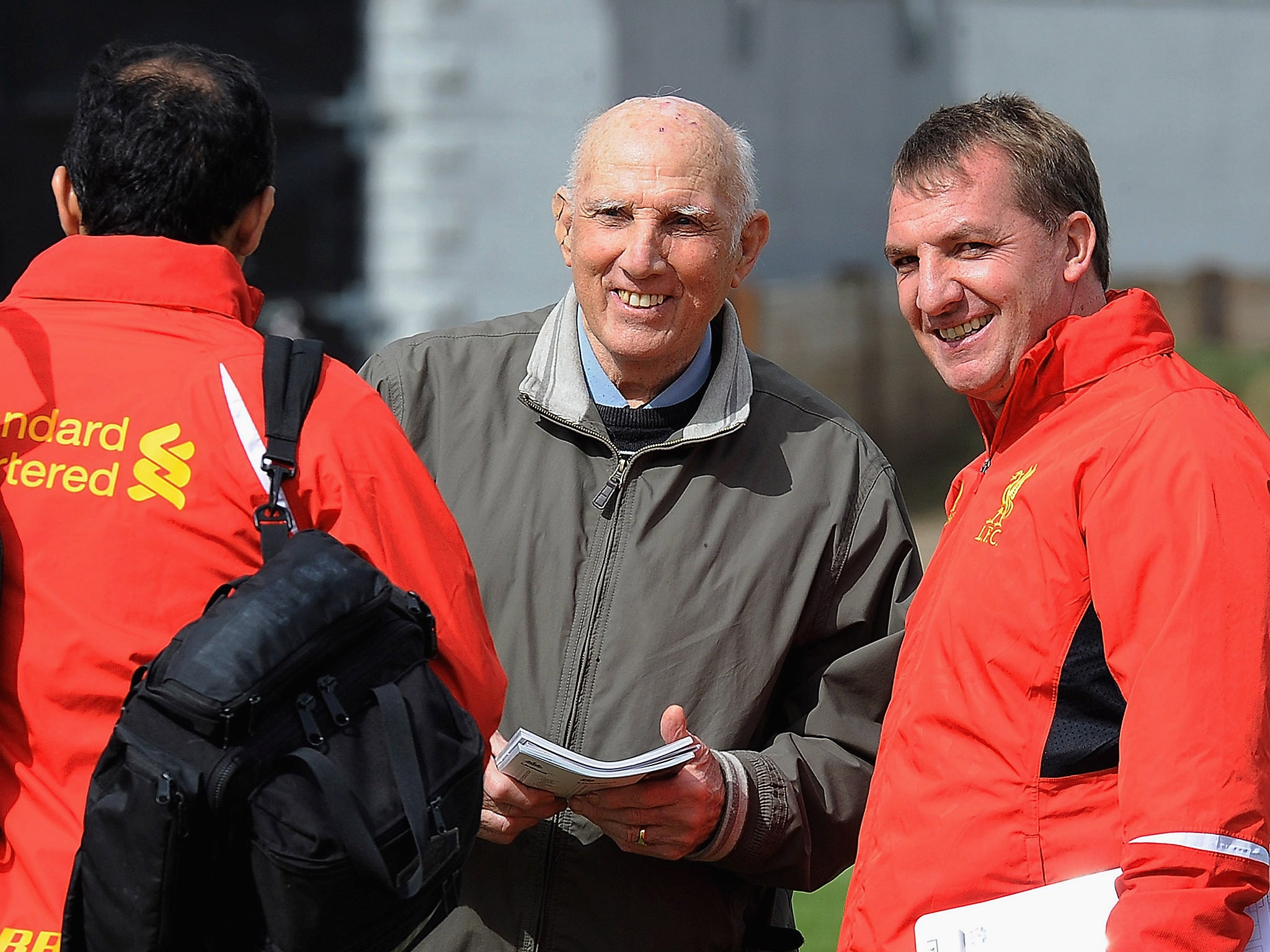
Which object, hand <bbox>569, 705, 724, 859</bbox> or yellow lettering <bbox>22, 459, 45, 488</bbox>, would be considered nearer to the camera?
yellow lettering <bbox>22, 459, 45, 488</bbox>

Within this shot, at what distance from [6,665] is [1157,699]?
4.21 ft

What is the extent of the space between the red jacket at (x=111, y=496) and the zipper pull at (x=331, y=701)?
0.63 feet

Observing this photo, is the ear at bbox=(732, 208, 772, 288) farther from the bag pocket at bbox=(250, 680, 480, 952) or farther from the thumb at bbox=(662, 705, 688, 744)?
the bag pocket at bbox=(250, 680, 480, 952)

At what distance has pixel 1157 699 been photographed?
1653 millimetres

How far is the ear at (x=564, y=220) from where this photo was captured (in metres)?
2.82

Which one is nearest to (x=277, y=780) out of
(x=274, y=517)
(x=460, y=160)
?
(x=274, y=517)

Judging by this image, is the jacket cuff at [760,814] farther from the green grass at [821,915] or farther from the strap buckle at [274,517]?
the green grass at [821,915]

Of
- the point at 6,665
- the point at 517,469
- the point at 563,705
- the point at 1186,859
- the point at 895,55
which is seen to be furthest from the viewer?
the point at 895,55

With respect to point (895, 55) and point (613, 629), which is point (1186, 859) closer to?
point (613, 629)

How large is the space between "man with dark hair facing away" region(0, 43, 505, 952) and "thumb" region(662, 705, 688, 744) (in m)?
0.44

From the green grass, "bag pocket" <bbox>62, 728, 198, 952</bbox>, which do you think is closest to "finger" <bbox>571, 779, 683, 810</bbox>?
"bag pocket" <bbox>62, 728, 198, 952</bbox>

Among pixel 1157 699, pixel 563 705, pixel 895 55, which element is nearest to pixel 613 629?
pixel 563 705

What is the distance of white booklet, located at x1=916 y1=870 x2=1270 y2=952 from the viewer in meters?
1.72

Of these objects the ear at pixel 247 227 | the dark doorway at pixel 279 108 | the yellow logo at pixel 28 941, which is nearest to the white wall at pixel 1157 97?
the dark doorway at pixel 279 108
